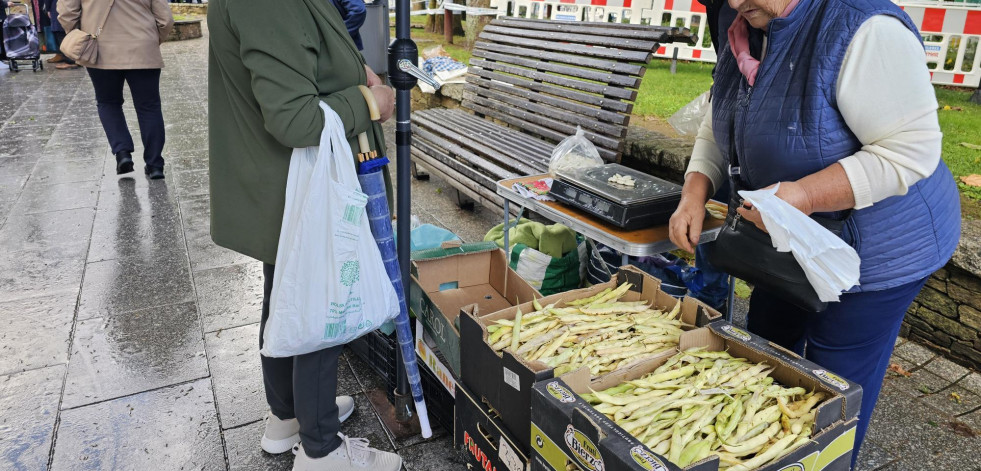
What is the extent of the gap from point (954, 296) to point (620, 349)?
214cm

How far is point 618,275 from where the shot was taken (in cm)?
258

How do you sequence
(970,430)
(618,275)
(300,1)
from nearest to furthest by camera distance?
(300,1)
(618,275)
(970,430)

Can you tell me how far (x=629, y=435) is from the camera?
1.62 meters

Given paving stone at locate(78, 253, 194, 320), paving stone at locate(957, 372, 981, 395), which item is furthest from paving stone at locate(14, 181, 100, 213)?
paving stone at locate(957, 372, 981, 395)

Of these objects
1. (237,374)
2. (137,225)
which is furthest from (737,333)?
(137,225)

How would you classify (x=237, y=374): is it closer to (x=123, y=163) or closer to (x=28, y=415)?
(x=28, y=415)

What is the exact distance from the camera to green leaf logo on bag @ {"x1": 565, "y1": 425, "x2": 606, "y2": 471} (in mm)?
1628

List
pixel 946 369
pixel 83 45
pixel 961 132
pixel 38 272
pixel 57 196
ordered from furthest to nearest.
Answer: pixel 961 132, pixel 57 196, pixel 83 45, pixel 38 272, pixel 946 369

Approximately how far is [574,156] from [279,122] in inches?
72.6

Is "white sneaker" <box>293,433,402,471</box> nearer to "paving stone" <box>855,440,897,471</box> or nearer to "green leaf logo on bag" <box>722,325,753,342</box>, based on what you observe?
"green leaf logo on bag" <box>722,325,753,342</box>

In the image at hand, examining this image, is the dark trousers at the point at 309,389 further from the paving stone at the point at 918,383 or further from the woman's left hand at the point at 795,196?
the paving stone at the point at 918,383

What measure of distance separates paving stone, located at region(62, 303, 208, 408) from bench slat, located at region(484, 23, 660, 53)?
9.70ft

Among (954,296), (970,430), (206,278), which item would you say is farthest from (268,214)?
(954,296)

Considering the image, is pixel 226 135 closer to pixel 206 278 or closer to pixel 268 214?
pixel 268 214
